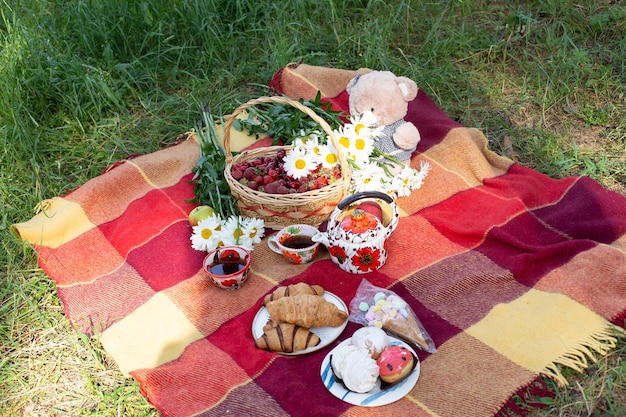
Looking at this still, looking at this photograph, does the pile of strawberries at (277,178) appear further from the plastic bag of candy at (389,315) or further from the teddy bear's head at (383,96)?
the plastic bag of candy at (389,315)

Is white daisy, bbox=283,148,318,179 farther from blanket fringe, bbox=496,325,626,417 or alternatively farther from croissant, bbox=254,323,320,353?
blanket fringe, bbox=496,325,626,417

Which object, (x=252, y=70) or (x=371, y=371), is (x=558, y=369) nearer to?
(x=371, y=371)

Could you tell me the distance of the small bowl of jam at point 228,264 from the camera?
2.21 metres

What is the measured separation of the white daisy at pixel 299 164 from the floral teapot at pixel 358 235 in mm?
223

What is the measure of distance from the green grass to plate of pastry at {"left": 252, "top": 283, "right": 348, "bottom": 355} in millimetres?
955

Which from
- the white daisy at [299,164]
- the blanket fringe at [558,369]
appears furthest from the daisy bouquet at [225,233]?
the blanket fringe at [558,369]

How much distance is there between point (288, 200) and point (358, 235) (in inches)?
13.5

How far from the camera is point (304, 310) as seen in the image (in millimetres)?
1926

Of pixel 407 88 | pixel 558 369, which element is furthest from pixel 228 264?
pixel 558 369

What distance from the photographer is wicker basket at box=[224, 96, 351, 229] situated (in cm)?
235

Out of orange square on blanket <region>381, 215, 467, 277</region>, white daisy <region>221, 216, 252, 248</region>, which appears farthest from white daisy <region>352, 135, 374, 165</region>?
white daisy <region>221, 216, 252, 248</region>

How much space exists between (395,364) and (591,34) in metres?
2.71

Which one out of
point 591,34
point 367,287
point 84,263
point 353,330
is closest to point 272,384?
point 353,330

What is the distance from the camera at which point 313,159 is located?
243 cm
